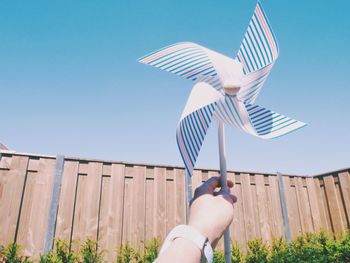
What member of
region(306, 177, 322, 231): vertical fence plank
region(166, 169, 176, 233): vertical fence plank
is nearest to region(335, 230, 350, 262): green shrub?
region(306, 177, 322, 231): vertical fence plank

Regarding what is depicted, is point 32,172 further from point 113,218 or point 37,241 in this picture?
point 113,218

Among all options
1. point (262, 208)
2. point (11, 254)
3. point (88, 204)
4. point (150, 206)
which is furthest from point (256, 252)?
point (11, 254)

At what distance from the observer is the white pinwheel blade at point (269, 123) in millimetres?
1464

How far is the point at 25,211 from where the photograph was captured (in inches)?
159

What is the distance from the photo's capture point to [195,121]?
5.48 feet

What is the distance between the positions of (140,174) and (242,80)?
11.3ft

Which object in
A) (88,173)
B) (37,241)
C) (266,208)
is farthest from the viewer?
(266,208)

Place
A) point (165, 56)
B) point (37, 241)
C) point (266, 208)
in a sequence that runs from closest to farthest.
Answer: point (165, 56)
point (37, 241)
point (266, 208)

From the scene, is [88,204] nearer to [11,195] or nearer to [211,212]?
[11,195]

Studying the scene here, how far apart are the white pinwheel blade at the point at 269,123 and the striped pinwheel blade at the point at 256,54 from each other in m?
0.12

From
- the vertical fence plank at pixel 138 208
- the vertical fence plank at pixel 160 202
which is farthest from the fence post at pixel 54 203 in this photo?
the vertical fence plank at pixel 160 202

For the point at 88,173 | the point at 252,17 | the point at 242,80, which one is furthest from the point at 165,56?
the point at 88,173

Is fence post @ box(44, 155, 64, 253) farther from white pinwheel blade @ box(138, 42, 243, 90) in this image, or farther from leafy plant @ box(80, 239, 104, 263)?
white pinwheel blade @ box(138, 42, 243, 90)

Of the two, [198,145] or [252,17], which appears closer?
[198,145]
